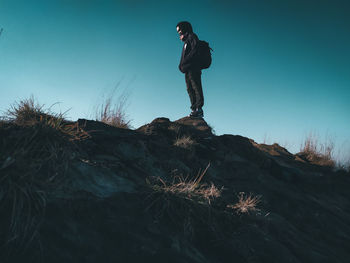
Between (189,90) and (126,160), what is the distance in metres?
3.27

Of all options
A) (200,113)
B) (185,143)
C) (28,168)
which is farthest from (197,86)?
(28,168)

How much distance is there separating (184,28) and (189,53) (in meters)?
0.70

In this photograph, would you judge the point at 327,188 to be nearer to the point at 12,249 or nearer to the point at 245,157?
the point at 245,157

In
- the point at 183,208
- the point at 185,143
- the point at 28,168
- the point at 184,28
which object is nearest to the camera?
the point at 28,168

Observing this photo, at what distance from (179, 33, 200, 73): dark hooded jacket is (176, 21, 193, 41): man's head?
6cm

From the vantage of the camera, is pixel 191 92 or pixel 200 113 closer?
pixel 200 113

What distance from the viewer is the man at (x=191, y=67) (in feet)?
15.5

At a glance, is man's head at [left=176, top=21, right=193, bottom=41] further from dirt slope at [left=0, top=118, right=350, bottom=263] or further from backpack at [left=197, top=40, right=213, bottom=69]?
dirt slope at [left=0, top=118, right=350, bottom=263]

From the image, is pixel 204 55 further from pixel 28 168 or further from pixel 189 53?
pixel 28 168

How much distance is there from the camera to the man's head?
195 inches

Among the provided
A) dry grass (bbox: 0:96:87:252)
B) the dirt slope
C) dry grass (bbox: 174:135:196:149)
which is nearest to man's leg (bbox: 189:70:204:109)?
dry grass (bbox: 174:135:196:149)

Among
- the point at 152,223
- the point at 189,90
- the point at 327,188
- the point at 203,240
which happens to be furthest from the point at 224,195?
the point at 189,90

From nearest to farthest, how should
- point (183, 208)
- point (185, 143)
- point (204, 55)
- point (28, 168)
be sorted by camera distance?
point (28, 168) → point (183, 208) → point (185, 143) → point (204, 55)

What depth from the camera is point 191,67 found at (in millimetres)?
4754
